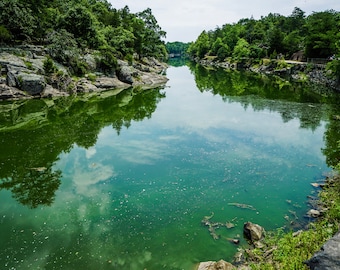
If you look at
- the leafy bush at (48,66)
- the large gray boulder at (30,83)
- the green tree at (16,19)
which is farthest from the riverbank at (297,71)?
the green tree at (16,19)

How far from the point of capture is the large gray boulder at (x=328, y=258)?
7446 millimetres

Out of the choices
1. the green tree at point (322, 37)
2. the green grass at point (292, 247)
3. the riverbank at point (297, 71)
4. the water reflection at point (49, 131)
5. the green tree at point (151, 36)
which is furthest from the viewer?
the green tree at point (151, 36)

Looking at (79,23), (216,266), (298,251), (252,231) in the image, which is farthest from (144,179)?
(79,23)

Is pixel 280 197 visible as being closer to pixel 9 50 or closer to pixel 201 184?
pixel 201 184

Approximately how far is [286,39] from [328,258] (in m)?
98.0

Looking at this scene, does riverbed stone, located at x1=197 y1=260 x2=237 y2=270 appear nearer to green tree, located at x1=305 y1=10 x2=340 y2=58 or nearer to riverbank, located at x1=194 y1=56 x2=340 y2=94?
riverbank, located at x1=194 y1=56 x2=340 y2=94

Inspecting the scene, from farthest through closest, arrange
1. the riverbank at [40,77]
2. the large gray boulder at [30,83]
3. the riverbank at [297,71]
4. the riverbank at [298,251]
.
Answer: the riverbank at [297,71] → the large gray boulder at [30,83] → the riverbank at [40,77] → the riverbank at [298,251]

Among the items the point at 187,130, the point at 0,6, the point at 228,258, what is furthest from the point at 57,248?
the point at 0,6

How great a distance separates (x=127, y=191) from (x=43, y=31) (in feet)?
148

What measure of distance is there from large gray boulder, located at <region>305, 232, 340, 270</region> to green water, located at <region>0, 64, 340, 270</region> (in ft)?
14.1

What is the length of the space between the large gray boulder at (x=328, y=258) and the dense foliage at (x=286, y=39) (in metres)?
55.1

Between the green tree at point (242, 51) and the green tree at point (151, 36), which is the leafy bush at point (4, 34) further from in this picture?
the green tree at point (242, 51)

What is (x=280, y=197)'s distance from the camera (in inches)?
639

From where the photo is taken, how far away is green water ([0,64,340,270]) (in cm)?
1209
